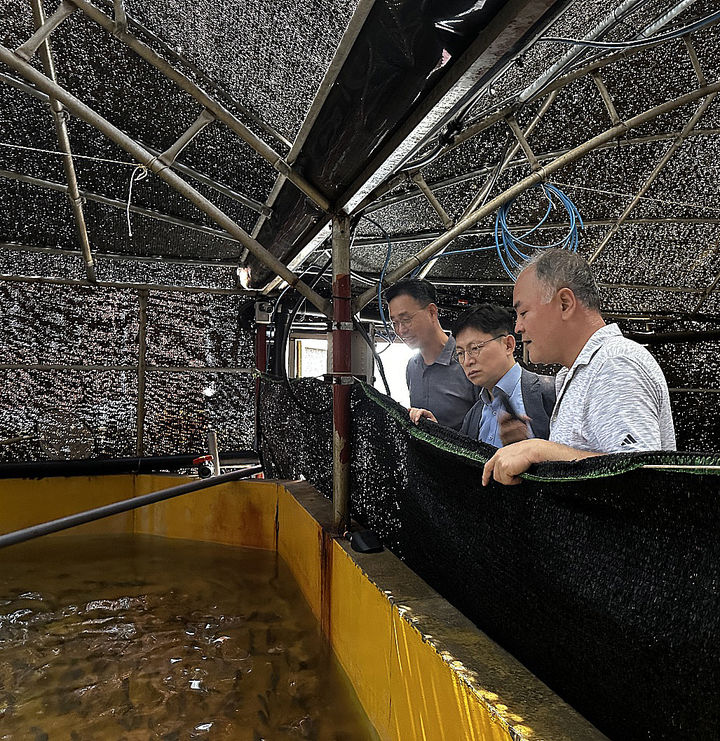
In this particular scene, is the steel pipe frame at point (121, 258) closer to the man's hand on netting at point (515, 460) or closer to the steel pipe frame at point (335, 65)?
the steel pipe frame at point (335, 65)

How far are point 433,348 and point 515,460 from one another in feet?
7.23

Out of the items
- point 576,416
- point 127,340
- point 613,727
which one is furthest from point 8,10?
point 127,340

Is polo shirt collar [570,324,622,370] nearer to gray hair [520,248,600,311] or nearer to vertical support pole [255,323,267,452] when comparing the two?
gray hair [520,248,600,311]

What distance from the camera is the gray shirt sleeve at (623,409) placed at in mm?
1419

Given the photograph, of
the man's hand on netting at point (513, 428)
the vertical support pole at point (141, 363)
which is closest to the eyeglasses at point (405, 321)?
the man's hand on netting at point (513, 428)

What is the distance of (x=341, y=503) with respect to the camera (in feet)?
9.93

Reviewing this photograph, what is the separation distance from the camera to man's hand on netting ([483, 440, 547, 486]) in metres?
1.43

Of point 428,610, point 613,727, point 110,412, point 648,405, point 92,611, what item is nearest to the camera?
point 613,727

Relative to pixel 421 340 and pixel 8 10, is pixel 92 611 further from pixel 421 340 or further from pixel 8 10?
pixel 8 10

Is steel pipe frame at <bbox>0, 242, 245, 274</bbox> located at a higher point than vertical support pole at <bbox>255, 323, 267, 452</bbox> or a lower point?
higher

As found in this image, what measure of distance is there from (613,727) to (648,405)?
77 centimetres

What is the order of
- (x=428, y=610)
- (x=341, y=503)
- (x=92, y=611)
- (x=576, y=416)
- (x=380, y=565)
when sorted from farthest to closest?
(x=92, y=611) < (x=341, y=503) < (x=380, y=565) < (x=428, y=610) < (x=576, y=416)

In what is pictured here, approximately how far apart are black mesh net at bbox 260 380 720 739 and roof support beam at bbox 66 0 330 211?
1.55 m

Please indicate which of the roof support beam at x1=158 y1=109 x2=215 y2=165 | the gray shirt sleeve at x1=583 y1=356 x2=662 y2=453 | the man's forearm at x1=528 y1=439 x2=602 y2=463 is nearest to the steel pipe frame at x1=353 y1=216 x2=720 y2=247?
the roof support beam at x1=158 y1=109 x2=215 y2=165
